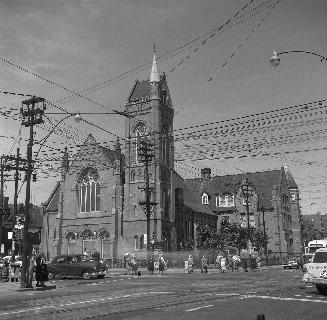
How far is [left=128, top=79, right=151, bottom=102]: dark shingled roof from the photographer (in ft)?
217

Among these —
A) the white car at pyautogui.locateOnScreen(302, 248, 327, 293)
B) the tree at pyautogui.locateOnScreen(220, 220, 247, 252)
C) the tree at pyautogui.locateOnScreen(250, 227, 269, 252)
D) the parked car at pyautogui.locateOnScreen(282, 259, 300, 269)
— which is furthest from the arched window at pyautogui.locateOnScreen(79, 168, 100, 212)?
the white car at pyautogui.locateOnScreen(302, 248, 327, 293)

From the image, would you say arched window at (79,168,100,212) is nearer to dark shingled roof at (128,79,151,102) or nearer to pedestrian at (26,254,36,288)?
dark shingled roof at (128,79,151,102)

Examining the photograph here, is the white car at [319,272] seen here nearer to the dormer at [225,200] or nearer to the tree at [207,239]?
the tree at [207,239]

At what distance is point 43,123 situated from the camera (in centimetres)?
2580

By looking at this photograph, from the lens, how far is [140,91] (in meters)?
67.2

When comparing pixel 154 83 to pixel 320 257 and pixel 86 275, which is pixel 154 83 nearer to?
pixel 86 275

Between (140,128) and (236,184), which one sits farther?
(236,184)

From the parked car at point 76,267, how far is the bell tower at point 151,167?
25.1 m

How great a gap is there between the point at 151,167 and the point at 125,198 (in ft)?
17.8

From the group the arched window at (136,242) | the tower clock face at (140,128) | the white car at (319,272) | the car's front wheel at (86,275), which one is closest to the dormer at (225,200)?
the tower clock face at (140,128)

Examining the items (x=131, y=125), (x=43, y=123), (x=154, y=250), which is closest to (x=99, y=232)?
(x=131, y=125)

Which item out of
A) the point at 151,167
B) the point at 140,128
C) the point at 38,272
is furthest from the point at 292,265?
the point at 38,272

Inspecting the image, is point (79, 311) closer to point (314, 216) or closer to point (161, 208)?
point (161, 208)

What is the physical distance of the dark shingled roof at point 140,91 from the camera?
66000 millimetres
